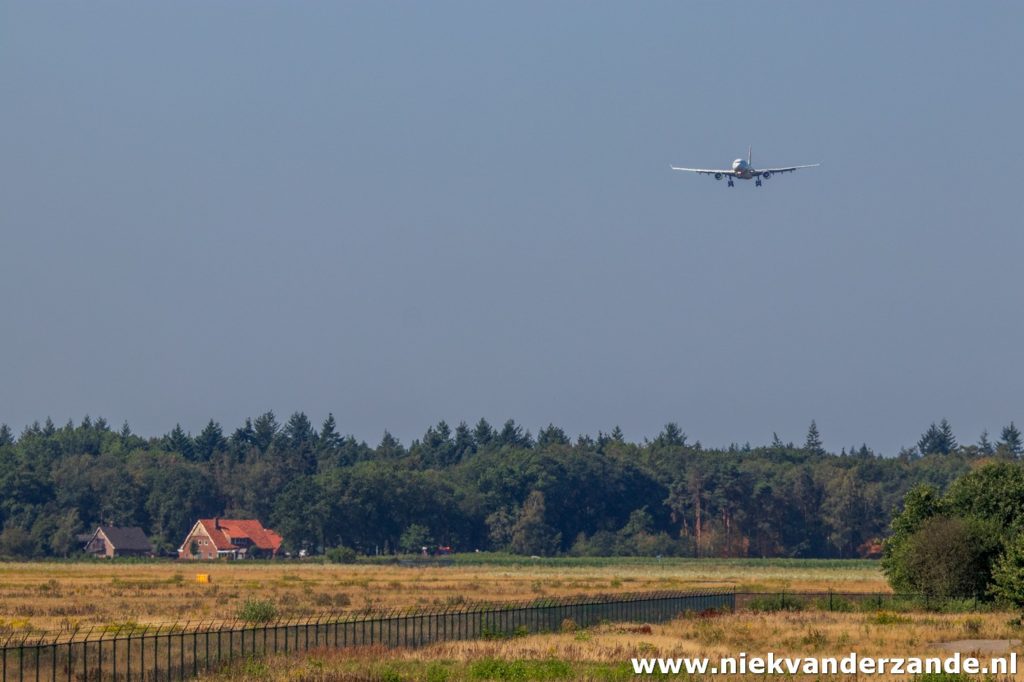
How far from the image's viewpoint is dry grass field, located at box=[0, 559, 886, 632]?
80.0 meters

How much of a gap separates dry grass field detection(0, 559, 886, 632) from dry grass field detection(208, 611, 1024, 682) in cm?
2072

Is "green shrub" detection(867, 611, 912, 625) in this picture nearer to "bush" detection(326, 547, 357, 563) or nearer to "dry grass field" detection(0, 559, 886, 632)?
"dry grass field" detection(0, 559, 886, 632)

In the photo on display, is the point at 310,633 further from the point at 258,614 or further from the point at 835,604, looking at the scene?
the point at 835,604

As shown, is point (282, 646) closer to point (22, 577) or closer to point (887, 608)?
point (887, 608)

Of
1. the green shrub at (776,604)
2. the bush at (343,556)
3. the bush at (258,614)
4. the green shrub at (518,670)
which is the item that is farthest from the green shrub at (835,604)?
the bush at (343,556)

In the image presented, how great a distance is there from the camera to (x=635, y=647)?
5872 centimetres

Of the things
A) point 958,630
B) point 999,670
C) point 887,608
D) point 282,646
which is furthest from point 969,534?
point 282,646

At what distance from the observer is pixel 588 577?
151 metres

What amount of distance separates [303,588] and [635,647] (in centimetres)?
5734

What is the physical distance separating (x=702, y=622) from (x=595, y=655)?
18.3 metres

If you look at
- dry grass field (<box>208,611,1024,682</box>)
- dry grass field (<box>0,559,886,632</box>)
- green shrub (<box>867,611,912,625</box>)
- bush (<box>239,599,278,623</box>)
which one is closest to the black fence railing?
bush (<box>239,599,278,623</box>)

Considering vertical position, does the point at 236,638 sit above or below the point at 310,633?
above

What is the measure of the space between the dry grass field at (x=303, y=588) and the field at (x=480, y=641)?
0.15 m

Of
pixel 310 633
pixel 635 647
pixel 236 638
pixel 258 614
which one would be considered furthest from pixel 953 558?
pixel 236 638
